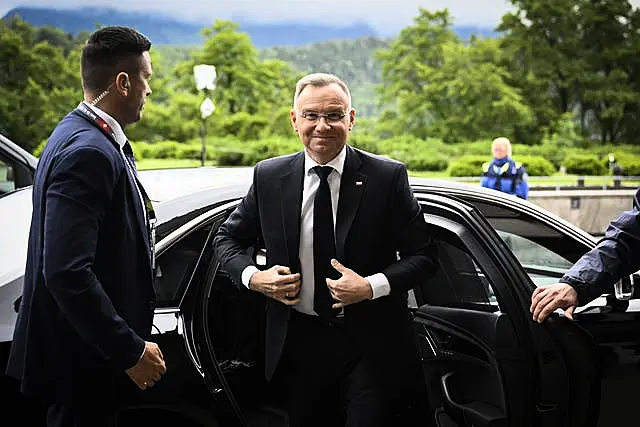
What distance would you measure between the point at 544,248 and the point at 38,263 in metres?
2.13

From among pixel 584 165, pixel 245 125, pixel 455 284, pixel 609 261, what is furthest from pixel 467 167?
pixel 609 261

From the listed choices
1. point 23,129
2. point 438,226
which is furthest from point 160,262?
point 23,129

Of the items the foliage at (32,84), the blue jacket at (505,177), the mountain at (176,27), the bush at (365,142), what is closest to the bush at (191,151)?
the foliage at (32,84)

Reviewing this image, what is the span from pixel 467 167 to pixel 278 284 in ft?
68.7

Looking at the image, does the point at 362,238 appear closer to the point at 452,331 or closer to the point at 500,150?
the point at 452,331

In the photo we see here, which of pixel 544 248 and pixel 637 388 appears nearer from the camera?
pixel 637 388

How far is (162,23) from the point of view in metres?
30.6

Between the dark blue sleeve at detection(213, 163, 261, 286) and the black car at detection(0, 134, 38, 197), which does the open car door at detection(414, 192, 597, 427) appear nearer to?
the dark blue sleeve at detection(213, 163, 261, 286)

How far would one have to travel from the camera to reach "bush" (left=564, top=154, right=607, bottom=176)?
23.9m

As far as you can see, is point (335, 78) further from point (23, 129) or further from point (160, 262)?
point (23, 129)

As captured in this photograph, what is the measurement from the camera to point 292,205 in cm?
244

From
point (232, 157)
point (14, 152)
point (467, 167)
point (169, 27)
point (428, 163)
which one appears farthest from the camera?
point (169, 27)

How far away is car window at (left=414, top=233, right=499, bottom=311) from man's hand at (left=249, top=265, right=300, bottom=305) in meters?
0.71

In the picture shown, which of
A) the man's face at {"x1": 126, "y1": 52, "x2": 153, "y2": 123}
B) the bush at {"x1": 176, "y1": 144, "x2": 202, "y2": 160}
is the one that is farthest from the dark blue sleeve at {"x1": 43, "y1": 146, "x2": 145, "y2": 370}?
the bush at {"x1": 176, "y1": 144, "x2": 202, "y2": 160}
